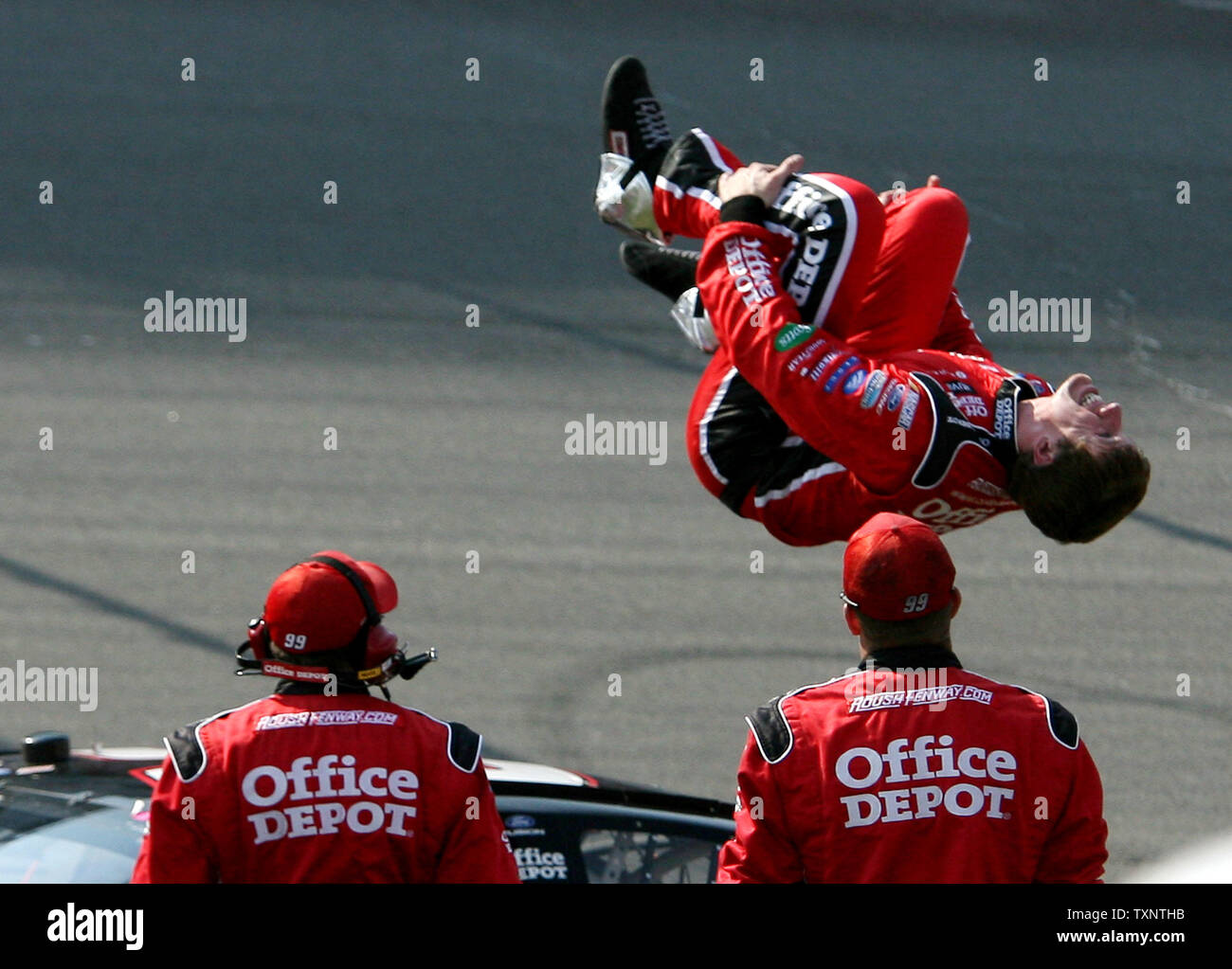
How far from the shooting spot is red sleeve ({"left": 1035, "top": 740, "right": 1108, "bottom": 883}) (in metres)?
3.27

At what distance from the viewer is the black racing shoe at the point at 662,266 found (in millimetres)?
4457

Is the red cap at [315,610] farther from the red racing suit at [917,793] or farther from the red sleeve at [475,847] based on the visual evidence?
the red racing suit at [917,793]

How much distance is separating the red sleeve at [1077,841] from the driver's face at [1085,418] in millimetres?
794

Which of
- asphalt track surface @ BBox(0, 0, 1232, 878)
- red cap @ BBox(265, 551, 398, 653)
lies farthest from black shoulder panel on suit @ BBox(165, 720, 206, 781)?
asphalt track surface @ BBox(0, 0, 1232, 878)

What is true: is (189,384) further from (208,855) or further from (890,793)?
(890,793)

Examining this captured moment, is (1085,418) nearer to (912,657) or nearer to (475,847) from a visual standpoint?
(912,657)

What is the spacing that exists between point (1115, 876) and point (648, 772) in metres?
1.79

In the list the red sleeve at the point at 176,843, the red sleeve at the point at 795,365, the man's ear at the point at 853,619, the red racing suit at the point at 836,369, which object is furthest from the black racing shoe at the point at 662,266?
the red sleeve at the point at 176,843

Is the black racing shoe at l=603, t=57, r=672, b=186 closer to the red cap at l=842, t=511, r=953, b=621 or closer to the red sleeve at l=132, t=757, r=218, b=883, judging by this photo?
the red cap at l=842, t=511, r=953, b=621

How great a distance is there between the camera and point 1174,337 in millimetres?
10008

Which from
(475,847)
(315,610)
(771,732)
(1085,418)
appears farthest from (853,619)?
(315,610)

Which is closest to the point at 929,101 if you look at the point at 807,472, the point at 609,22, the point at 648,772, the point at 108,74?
the point at 609,22

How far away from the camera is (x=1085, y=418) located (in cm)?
378

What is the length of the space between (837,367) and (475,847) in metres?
1.30
